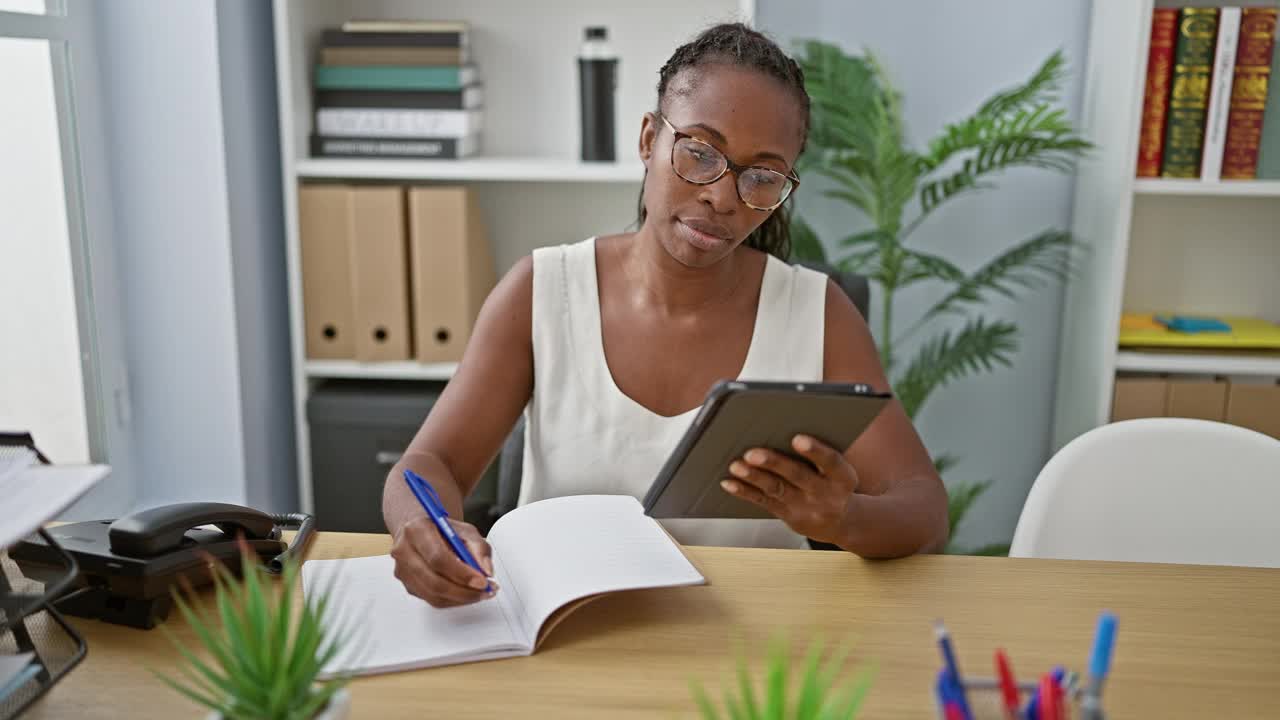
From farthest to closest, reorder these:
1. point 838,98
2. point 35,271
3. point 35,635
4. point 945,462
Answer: point 945,462 < point 838,98 < point 35,271 < point 35,635

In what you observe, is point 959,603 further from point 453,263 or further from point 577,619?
point 453,263

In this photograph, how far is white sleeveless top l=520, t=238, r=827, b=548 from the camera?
4.75 ft

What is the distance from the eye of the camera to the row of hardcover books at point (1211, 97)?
7.00ft

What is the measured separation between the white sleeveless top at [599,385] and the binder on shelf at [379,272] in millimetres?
910

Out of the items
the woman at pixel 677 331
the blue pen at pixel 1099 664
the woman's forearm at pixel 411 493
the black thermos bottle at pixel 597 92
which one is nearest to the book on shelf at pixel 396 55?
the black thermos bottle at pixel 597 92

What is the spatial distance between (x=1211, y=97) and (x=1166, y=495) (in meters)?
1.15

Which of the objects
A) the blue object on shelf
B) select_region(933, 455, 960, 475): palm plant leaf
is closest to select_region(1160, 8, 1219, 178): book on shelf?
the blue object on shelf

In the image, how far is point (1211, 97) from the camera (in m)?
2.17

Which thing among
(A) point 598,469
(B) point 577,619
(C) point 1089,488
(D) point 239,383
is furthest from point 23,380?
(C) point 1089,488

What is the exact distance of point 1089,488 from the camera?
1337 mm

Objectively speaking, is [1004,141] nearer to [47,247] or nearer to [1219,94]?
[1219,94]

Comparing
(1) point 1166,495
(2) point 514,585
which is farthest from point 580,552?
(1) point 1166,495

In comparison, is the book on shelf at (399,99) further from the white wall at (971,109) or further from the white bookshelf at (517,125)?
the white wall at (971,109)

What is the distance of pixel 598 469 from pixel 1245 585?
744mm
